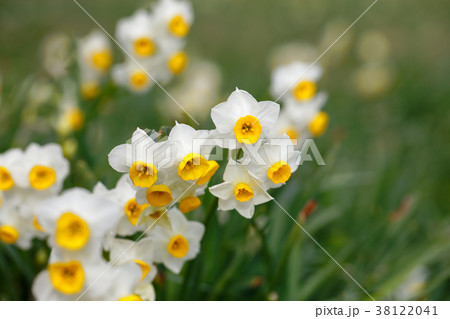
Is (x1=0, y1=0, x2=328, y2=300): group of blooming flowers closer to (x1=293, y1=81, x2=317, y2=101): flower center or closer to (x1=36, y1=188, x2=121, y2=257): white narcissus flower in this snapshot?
(x1=36, y1=188, x2=121, y2=257): white narcissus flower

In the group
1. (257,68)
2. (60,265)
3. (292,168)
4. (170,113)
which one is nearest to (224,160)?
(292,168)

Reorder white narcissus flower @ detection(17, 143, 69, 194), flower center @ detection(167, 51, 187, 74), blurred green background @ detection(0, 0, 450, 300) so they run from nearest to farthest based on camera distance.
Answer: white narcissus flower @ detection(17, 143, 69, 194)
blurred green background @ detection(0, 0, 450, 300)
flower center @ detection(167, 51, 187, 74)

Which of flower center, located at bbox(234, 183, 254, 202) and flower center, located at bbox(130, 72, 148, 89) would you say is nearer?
flower center, located at bbox(234, 183, 254, 202)

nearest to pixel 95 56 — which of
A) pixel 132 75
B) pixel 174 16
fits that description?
pixel 132 75

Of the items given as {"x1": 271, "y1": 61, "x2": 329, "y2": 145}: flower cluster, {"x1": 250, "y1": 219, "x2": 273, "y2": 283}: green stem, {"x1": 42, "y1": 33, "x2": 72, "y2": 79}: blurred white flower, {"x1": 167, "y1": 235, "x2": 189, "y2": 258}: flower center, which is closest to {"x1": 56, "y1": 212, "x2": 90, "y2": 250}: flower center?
{"x1": 167, "y1": 235, "x2": 189, "y2": 258}: flower center

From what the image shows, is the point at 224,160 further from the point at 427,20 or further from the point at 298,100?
the point at 427,20

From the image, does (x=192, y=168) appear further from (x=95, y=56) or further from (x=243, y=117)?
(x=95, y=56)
